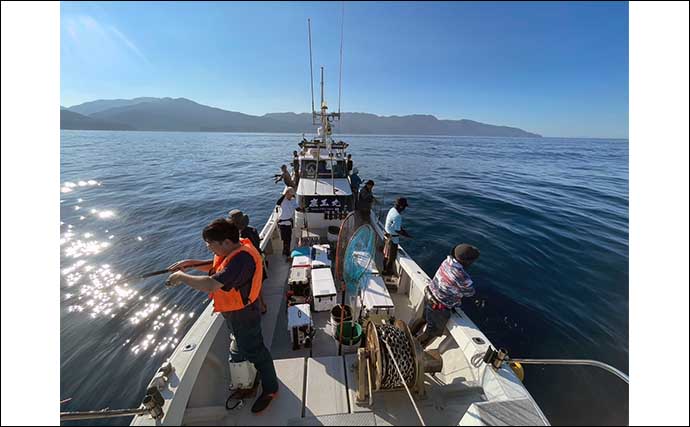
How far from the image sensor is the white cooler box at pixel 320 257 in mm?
5602

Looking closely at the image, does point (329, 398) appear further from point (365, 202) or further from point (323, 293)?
point (365, 202)

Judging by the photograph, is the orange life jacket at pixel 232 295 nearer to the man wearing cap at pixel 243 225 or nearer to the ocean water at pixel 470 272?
the ocean water at pixel 470 272

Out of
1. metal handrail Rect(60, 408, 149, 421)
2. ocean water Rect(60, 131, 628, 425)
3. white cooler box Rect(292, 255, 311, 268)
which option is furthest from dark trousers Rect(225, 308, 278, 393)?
white cooler box Rect(292, 255, 311, 268)

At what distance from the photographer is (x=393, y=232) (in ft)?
19.7

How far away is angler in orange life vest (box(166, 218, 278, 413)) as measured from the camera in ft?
7.91

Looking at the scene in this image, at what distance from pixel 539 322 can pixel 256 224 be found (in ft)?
42.0

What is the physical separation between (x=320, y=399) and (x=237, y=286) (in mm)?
1870

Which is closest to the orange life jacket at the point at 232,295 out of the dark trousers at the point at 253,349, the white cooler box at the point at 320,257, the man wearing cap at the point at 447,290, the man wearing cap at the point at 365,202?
the dark trousers at the point at 253,349

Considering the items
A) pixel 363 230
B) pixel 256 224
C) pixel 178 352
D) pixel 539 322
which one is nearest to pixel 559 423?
pixel 539 322

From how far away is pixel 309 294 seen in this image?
530 centimetres

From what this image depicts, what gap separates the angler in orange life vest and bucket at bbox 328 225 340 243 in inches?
181

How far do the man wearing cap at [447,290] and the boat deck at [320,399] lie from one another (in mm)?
688

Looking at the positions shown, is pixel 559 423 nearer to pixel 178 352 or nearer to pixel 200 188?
pixel 178 352

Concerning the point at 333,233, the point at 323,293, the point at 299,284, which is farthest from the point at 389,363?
the point at 333,233
